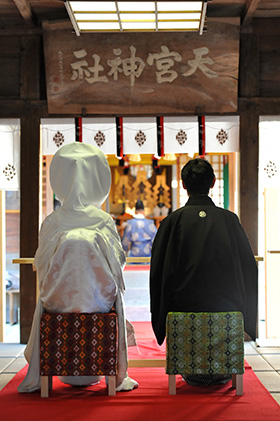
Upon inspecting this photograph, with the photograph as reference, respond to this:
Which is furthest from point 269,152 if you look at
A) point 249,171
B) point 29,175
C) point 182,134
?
point 29,175

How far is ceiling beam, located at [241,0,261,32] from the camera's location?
5.79 metres

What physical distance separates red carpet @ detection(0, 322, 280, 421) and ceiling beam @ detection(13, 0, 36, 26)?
13.4 ft

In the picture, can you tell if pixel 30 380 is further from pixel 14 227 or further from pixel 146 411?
pixel 14 227

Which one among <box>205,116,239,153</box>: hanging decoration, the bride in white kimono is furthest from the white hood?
<box>205,116,239,153</box>: hanging decoration

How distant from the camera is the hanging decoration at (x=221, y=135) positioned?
6.39 m

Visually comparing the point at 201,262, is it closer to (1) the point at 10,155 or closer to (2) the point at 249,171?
(2) the point at 249,171

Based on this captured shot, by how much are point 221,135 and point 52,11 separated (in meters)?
2.59

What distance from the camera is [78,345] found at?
13.3 ft

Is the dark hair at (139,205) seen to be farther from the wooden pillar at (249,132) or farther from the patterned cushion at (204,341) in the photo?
the patterned cushion at (204,341)

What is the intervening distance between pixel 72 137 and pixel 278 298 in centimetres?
341

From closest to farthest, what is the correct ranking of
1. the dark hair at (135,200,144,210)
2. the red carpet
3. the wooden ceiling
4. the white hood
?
1. the red carpet
2. the white hood
3. the wooden ceiling
4. the dark hair at (135,200,144,210)

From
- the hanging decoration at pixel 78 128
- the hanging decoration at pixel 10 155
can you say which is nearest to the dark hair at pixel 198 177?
the hanging decoration at pixel 78 128

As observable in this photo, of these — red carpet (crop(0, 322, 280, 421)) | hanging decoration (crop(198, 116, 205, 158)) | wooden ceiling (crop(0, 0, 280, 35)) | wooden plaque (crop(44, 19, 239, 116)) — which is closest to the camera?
red carpet (crop(0, 322, 280, 421))

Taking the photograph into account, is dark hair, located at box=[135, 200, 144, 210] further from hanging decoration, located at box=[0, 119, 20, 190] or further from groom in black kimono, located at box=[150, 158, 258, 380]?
groom in black kimono, located at box=[150, 158, 258, 380]
